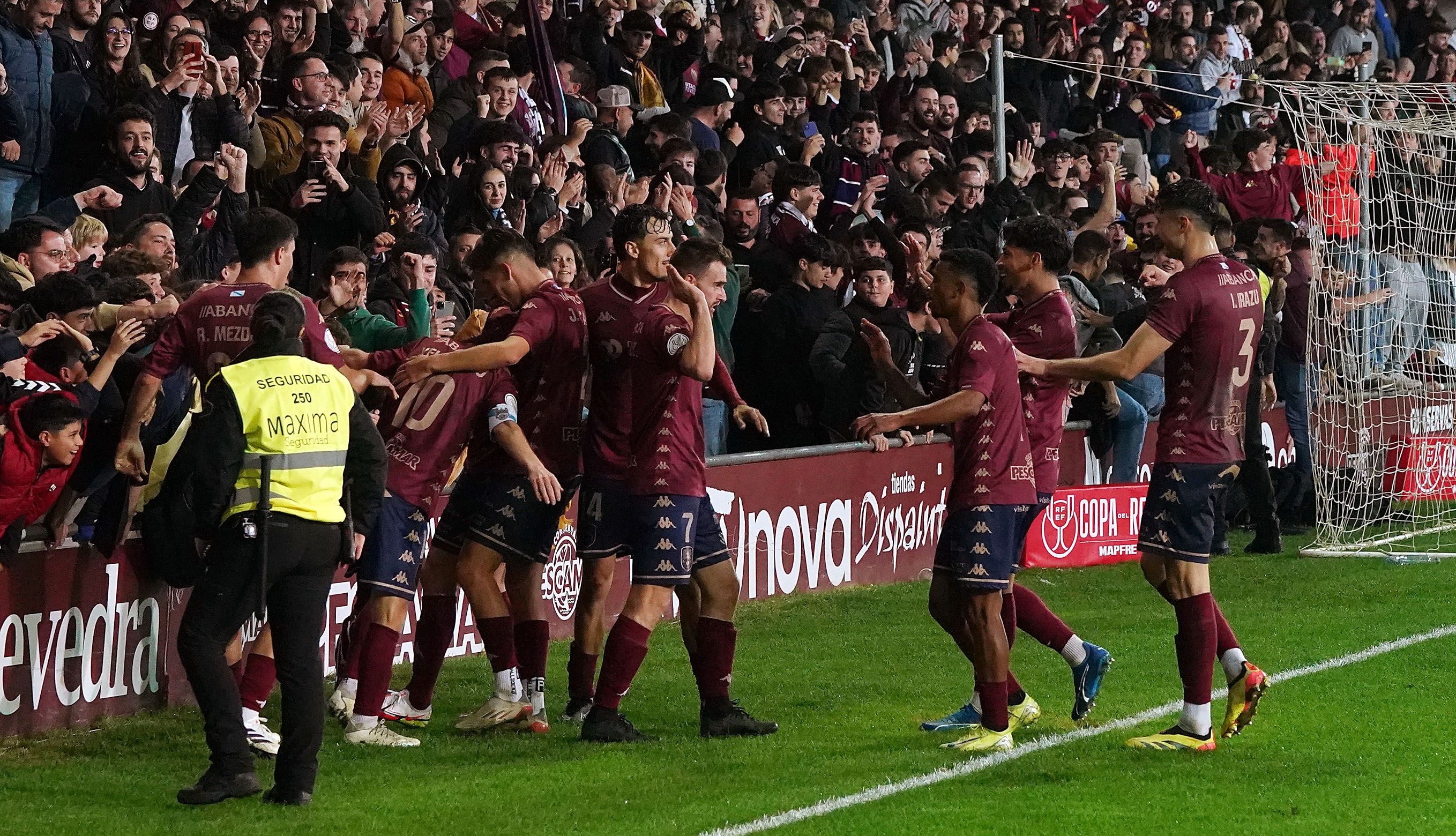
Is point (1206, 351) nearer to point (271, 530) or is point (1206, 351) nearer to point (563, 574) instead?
point (271, 530)

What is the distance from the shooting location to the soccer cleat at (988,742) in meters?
7.11

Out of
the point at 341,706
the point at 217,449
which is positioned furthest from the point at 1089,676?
the point at 217,449

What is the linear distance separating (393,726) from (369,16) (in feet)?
23.7

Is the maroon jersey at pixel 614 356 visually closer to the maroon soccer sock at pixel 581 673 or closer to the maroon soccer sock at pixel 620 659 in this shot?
the maroon soccer sock at pixel 620 659

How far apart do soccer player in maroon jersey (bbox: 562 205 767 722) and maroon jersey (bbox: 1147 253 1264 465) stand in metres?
1.90

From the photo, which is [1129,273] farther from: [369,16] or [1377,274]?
[369,16]

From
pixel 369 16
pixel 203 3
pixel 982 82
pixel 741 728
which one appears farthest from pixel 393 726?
pixel 982 82

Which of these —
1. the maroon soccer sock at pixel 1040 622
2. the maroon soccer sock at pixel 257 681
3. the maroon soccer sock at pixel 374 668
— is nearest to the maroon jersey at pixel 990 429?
the maroon soccer sock at pixel 1040 622

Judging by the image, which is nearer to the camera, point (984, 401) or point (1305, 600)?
point (984, 401)

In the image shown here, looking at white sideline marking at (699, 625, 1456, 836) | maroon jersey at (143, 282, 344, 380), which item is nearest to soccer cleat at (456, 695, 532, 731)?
maroon jersey at (143, 282, 344, 380)

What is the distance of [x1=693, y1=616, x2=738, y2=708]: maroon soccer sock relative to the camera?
7.50m

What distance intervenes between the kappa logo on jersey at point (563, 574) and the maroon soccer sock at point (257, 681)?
2.68 metres

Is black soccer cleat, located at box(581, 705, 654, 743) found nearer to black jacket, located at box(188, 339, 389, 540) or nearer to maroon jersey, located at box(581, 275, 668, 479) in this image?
maroon jersey, located at box(581, 275, 668, 479)

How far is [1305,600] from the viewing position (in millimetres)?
11016
